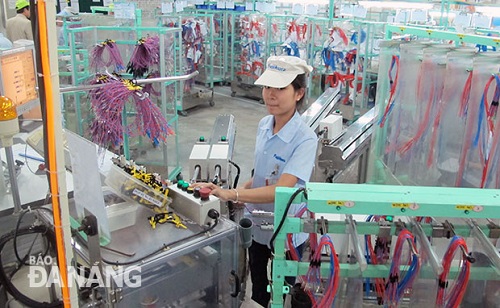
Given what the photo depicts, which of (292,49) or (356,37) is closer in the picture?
(356,37)

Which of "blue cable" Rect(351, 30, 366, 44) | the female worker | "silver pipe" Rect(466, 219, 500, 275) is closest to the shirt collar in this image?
the female worker

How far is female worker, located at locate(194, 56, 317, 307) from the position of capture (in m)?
1.74

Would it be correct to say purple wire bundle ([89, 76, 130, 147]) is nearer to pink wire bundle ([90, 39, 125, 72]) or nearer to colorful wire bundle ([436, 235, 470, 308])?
pink wire bundle ([90, 39, 125, 72])

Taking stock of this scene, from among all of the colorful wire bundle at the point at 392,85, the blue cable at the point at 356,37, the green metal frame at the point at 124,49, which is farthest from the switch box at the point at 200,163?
the blue cable at the point at 356,37

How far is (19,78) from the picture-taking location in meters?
2.29

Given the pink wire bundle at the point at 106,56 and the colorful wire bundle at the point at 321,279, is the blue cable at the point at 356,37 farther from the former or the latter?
the colorful wire bundle at the point at 321,279

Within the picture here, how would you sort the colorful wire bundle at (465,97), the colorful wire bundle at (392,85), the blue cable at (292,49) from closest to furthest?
the colorful wire bundle at (465,97), the colorful wire bundle at (392,85), the blue cable at (292,49)

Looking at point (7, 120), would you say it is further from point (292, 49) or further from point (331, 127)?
point (292, 49)

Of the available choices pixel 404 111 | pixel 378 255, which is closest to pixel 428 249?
pixel 378 255

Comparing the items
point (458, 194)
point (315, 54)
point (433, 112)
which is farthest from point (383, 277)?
point (315, 54)

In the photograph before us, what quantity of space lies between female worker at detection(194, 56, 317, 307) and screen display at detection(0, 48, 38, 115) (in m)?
1.28

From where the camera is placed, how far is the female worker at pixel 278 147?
1741 mm

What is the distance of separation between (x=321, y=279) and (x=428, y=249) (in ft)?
1.04

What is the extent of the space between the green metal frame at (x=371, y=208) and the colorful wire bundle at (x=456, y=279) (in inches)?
1.7
